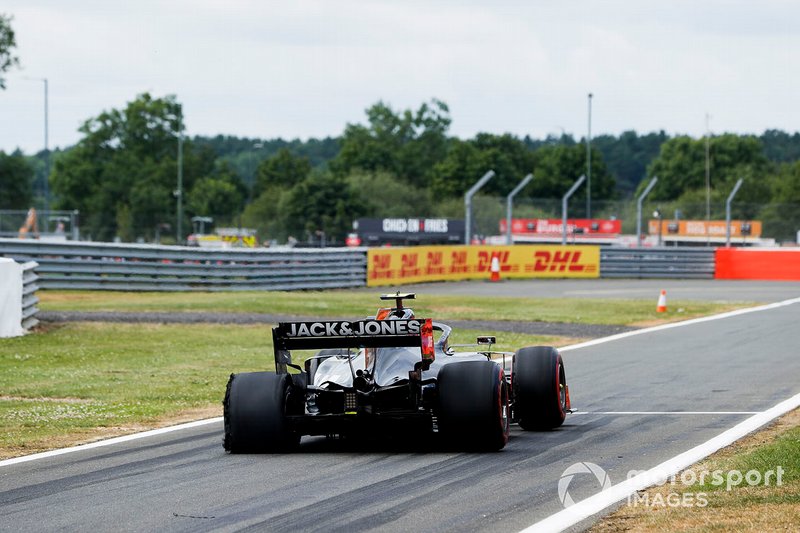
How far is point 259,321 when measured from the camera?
78.3 ft

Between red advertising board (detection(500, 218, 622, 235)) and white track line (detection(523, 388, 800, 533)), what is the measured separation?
1848 inches

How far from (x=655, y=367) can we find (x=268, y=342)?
21.9ft

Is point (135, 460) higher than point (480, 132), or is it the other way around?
point (480, 132)

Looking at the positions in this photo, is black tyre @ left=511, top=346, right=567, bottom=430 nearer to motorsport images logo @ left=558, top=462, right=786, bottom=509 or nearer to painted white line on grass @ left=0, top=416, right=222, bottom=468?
motorsport images logo @ left=558, top=462, right=786, bottom=509

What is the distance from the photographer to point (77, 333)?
20.3 m

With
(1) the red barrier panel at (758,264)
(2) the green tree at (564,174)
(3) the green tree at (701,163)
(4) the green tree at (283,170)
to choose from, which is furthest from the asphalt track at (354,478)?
(2) the green tree at (564,174)

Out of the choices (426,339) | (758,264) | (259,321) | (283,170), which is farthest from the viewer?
(283,170)

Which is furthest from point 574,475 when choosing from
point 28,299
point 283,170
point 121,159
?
point 283,170

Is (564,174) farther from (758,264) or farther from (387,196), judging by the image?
(758,264)

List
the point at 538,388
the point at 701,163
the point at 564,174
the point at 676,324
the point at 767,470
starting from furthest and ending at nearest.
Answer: the point at 701,163 < the point at 564,174 < the point at 676,324 < the point at 538,388 < the point at 767,470

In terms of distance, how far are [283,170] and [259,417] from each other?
118898 millimetres

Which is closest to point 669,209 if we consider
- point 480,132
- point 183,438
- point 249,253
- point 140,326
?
point 249,253

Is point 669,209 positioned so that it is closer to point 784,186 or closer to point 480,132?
point 784,186

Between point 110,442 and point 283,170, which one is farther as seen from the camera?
point 283,170
